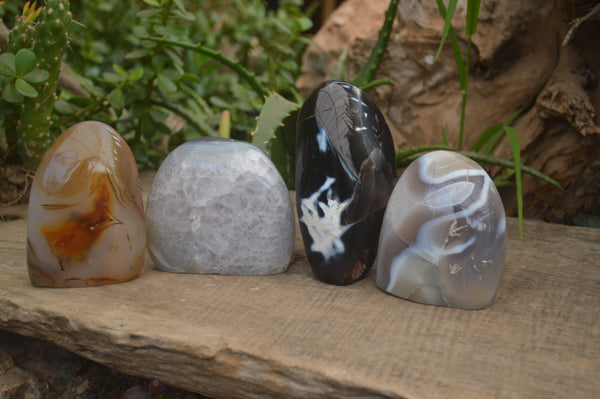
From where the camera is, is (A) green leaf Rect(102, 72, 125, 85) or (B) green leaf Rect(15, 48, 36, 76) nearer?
(B) green leaf Rect(15, 48, 36, 76)

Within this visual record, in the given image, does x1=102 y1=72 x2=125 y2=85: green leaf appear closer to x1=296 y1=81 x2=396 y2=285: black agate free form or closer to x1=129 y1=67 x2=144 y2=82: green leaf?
x1=129 y1=67 x2=144 y2=82: green leaf

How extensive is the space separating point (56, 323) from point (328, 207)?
0.51 metres

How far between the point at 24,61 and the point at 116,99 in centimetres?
39

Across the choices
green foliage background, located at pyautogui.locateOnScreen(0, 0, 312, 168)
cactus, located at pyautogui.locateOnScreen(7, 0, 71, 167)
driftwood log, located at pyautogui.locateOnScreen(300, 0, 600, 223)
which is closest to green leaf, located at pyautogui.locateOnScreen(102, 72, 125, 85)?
green foliage background, located at pyautogui.locateOnScreen(0, 0, 312, 168)

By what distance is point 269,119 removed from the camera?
1439 mm

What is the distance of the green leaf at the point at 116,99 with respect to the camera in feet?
5.51

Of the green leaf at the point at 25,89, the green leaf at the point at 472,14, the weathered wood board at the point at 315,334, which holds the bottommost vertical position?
the weathered wood board at the point at 315,334

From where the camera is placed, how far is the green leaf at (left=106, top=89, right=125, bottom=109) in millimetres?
1680

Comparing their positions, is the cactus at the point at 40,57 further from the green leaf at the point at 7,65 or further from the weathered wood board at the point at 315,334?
the weathered wood board at the point at 315,334

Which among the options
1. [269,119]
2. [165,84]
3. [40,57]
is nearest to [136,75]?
[165,84]

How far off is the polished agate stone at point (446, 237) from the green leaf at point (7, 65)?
93 centimetres

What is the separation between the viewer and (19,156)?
1647mm

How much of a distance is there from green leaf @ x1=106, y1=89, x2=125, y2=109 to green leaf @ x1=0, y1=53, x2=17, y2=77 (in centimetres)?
36

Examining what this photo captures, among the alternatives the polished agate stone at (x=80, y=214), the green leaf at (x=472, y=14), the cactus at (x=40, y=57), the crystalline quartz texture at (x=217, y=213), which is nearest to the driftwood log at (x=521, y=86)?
the green leaf at (x=472, y=14)
